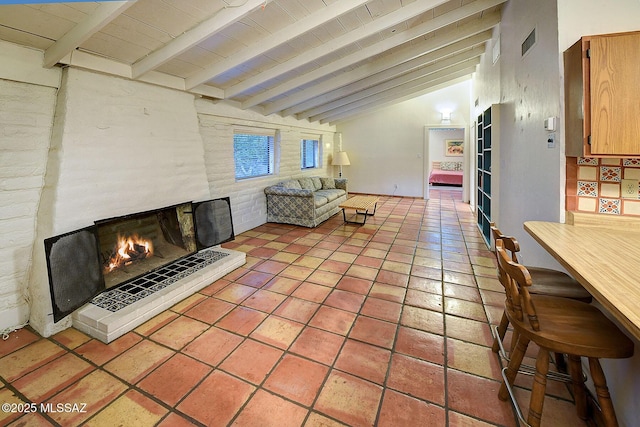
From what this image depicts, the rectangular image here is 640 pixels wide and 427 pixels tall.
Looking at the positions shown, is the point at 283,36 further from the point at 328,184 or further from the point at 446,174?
the point at 446,174

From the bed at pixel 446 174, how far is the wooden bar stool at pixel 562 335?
9207 mm

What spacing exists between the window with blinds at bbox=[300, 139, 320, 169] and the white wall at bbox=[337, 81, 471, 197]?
1.13m

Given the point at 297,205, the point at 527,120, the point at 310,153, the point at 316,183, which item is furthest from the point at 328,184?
the point at 527,120

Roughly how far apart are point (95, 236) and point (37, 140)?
845 millimetres

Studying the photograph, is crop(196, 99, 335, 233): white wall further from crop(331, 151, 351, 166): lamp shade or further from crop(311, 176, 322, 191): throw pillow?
crop(331, 151, 351, 166): lamp shade

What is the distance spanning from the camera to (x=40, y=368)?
179 centimetres

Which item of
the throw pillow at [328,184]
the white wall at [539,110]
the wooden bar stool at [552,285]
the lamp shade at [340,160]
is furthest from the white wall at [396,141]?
the wooden bar stool at [552,285]

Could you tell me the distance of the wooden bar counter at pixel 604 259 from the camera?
91 centimetres

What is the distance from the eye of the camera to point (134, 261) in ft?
9.33

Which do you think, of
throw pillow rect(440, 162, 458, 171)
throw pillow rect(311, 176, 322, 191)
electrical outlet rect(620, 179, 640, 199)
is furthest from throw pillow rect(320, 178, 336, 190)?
throw pillow rect(440, 162, 458, 171)

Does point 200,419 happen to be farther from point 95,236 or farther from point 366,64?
point 366,64

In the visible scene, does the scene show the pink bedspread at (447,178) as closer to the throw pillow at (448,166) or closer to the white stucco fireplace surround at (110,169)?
the throw pillow at (448,166)

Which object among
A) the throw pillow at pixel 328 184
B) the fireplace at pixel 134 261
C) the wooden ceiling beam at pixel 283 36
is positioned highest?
the wooden ceiling beam at pixel 283 36

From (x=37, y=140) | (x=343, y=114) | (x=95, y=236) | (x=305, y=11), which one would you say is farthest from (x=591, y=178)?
(x=343, y=114)
